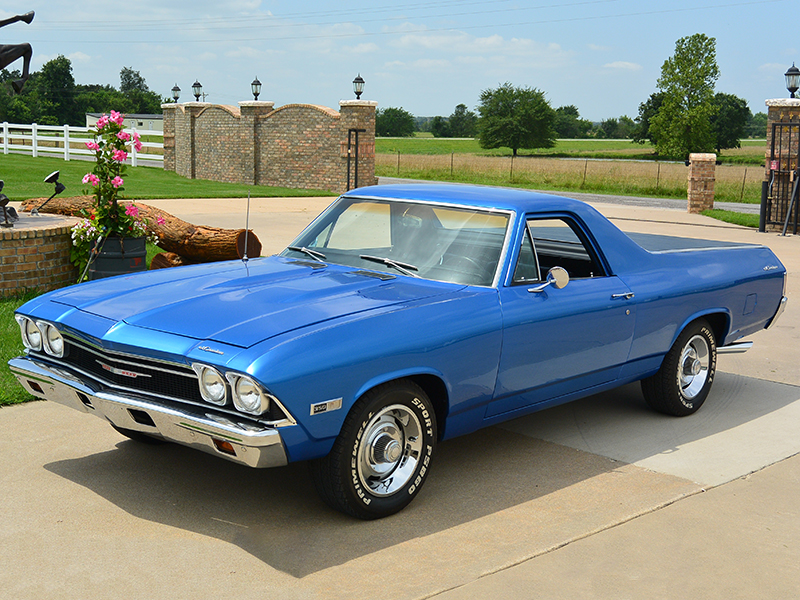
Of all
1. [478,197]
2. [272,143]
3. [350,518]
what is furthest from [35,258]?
[272,143]

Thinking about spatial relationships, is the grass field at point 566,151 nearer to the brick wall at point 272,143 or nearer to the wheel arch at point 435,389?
Answer: the brick wall at point 272,143

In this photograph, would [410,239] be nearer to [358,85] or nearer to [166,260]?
[166,260]

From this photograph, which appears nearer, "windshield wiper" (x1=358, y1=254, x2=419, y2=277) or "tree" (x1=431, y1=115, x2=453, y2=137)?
"windshield wiper" (x1=358, y1=254, x2=419, y2=277)

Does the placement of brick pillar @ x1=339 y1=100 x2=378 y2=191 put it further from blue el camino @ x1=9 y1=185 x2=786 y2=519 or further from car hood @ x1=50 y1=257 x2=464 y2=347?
car hood @ x1=50 y1=257 x2=464 y2=347

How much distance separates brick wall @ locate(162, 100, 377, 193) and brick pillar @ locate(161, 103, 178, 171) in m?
0.04

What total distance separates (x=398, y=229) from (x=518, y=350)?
3.68 ft

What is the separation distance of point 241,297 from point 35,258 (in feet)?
17.2

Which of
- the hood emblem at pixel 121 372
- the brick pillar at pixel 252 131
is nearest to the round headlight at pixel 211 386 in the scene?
the hood emblem at pixel 121 372

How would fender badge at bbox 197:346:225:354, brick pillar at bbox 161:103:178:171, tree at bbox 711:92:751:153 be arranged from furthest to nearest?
1. tree at bbox 711:92:751:153
2. brick pillar at bbox 161:103:178:171
3. fender badge at bbox 197:346:225:354

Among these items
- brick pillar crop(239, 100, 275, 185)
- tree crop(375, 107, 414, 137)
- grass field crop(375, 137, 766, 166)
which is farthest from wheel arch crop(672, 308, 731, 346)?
tree crop(375, 107, 414, 137)

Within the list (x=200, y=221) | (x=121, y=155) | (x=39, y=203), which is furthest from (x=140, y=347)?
(x=200, y=221)

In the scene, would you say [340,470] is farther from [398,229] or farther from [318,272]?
[398,229]

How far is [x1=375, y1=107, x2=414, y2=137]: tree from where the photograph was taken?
141 m

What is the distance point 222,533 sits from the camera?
398 cm
